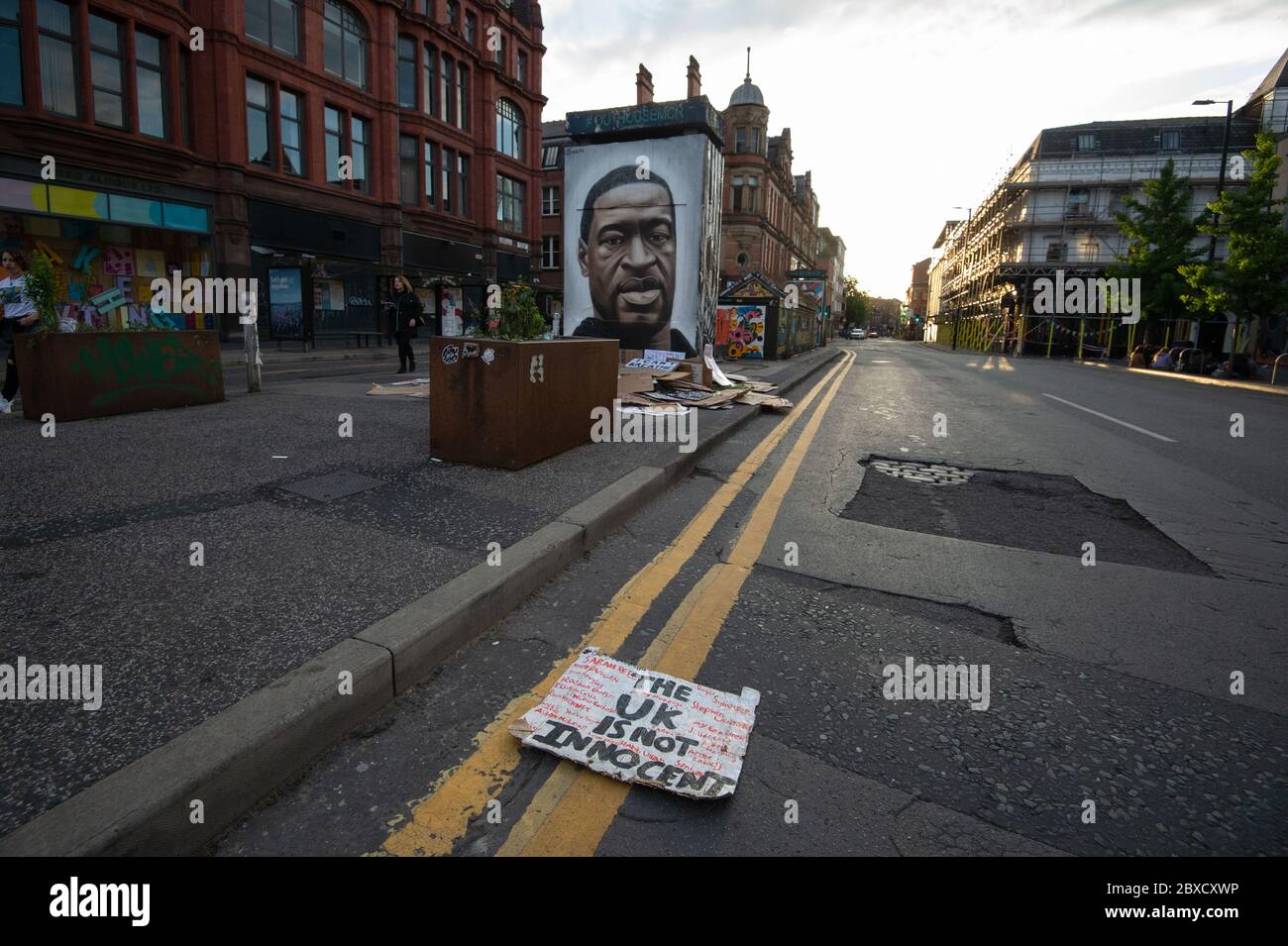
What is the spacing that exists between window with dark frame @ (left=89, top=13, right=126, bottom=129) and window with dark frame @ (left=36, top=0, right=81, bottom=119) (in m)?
0.43

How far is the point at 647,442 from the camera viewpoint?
7.38 metres

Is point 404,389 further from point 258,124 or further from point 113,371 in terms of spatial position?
point 258,124

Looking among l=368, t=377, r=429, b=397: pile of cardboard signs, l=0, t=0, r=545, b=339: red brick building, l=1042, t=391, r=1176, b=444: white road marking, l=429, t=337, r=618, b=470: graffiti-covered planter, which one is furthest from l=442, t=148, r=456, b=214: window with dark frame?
l=429, t=337, r=618, b=470: graffiti-covered planter

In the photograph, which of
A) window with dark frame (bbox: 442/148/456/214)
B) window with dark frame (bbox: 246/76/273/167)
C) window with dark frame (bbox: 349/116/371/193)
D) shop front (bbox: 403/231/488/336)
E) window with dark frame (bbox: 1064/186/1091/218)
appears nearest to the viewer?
window with dark frame (bbox: 246/76/273/167)

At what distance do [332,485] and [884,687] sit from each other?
4.09m

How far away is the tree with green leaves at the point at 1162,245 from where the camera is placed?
33531 mm

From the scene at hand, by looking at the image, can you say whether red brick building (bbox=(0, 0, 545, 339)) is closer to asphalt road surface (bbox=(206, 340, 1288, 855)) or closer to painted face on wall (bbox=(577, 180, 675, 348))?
painted face on wall (bbox=(577, 180, 675, 348))

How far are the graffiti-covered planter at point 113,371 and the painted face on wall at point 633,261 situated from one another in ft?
33.1

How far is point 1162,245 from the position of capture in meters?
34.0

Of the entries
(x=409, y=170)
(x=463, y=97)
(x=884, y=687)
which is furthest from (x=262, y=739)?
(x=463, y=97)

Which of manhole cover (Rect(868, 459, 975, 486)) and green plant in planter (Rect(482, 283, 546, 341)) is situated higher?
green plant in planter (Rect(482, 283, 546, 341))

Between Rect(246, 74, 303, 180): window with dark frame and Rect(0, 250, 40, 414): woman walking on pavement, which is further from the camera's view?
Rect(246, 74, 303, 180): window with dark frame

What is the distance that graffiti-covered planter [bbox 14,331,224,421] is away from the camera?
7.01 metres
